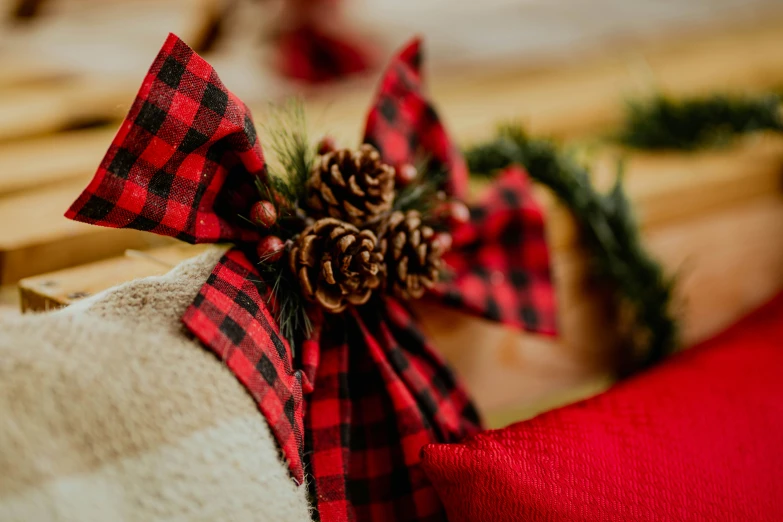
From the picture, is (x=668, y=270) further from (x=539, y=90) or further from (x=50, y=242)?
(x=50, y=242)

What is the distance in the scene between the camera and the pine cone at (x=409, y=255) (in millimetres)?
424

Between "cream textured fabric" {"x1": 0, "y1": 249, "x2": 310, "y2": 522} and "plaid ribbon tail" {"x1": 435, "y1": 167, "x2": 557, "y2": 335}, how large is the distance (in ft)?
0.81

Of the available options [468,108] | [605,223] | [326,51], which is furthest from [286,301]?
[326,51]

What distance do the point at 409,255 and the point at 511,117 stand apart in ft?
1.58

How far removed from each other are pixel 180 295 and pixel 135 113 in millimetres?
101

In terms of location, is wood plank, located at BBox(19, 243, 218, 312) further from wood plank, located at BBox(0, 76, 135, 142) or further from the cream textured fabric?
wood plank, located at BBox(0, 76, 135, 142)

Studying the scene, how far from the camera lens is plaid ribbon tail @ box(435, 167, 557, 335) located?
1.81ft

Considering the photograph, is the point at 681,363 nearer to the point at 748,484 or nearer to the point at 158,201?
the point at 748,484

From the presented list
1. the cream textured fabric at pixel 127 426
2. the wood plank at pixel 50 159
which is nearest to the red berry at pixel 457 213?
the cream textured fabric at pixel 127 426

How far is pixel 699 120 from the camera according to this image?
80 centimetres

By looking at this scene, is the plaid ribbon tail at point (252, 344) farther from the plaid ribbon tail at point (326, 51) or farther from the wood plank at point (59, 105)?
the plaid ribbon tail at point (326, 51)

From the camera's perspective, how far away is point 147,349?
1.09 feet

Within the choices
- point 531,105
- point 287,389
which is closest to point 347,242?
point 287,389

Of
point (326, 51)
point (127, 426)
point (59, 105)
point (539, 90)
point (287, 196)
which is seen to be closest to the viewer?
point (127, 426)
